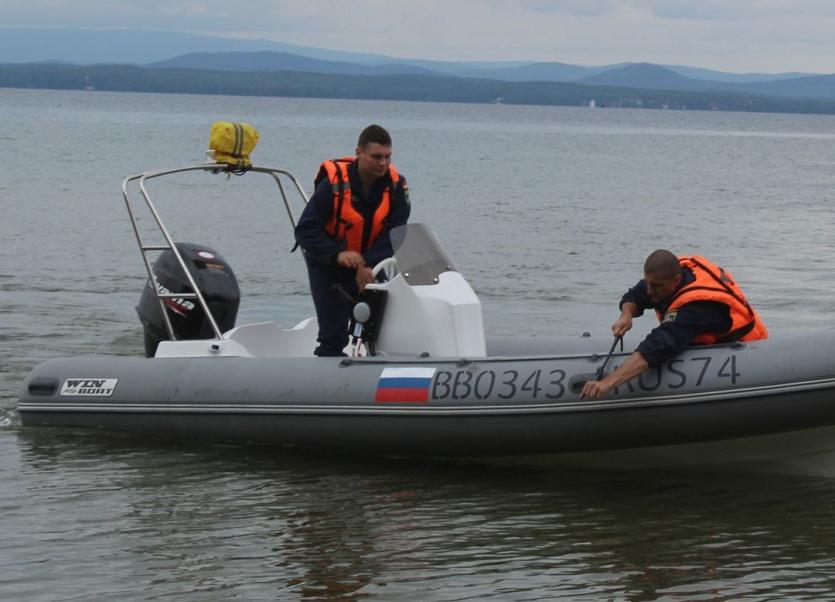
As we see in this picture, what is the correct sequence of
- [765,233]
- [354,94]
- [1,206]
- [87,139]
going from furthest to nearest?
[354,94] < [87,139] < [1,206] < [765,233]

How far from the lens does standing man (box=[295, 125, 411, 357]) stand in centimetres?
700

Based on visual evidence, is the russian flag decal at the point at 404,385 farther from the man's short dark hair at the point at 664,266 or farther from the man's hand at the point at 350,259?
the man's short dark hair at the point at 664,266

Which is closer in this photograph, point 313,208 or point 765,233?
point 313,208

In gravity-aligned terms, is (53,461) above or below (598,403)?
below

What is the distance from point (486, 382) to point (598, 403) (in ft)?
1.77

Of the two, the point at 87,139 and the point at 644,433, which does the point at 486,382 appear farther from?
the point at 87,139

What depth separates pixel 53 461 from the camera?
289 inches

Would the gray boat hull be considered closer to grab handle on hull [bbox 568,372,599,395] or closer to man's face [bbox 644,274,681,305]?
grab handle on hull [bbox 568,372,599,395]

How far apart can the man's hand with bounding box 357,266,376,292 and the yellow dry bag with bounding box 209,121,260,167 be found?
1.14 meters

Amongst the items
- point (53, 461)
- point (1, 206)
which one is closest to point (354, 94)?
point (1, 206)

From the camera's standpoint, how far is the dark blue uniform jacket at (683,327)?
6250mm

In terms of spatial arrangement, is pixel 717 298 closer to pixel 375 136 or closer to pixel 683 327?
pixel 683 327

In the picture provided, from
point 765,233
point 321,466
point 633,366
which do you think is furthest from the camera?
point 765,233

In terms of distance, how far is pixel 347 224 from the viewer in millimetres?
7156
